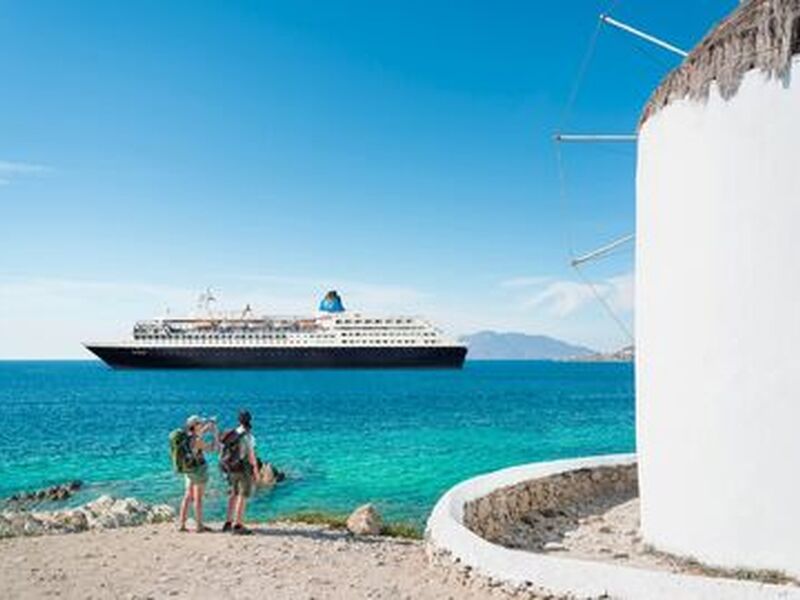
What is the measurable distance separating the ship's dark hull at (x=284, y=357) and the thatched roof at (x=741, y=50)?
87.4m

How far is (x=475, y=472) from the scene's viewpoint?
74.6 ft

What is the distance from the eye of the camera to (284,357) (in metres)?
94.4

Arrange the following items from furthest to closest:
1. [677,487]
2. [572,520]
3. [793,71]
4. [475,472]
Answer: [475,472], [572,520], [677,487], [793,71]

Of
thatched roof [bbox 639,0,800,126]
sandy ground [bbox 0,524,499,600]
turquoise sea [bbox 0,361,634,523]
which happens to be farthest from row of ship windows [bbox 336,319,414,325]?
thatched roof [bbox 639,0,800,126]

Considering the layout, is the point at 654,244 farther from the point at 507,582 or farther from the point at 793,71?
the point at 507,582

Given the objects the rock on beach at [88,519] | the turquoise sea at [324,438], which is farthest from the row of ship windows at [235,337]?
the rock on beach at [88,519]

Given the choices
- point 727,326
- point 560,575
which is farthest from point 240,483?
point 727,326

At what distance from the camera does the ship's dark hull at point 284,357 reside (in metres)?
94.4

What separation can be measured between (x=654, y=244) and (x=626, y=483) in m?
4.30

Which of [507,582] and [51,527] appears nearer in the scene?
[507,582]

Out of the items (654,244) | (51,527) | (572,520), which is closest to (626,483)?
(572,520)

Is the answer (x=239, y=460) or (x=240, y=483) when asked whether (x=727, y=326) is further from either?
(x=240, y=483)

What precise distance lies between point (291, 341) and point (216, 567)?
287ft

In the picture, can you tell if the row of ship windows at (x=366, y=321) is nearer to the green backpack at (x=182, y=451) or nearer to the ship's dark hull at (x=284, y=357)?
the ship's dark hull at (x=284, y=357)
